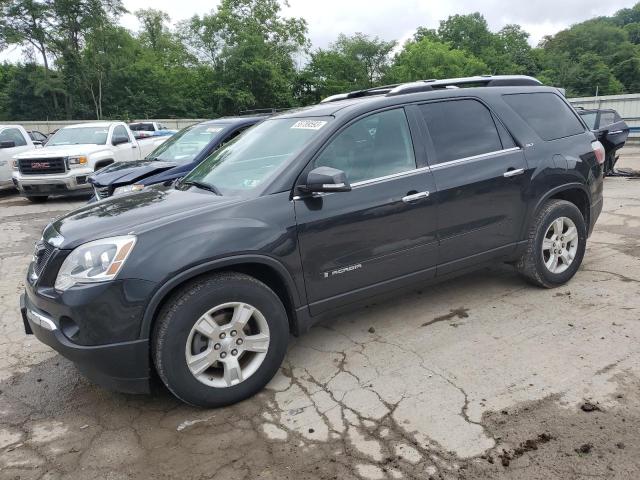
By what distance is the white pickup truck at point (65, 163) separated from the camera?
10805 mm

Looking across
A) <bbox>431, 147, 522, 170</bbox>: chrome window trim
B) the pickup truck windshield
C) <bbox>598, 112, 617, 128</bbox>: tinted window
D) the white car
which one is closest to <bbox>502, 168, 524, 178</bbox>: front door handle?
<bbox>431, 147, 522, 170</bbox>: chrome window trim

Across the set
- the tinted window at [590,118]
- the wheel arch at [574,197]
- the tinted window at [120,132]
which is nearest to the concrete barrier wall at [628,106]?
the tinted window at [590,118]

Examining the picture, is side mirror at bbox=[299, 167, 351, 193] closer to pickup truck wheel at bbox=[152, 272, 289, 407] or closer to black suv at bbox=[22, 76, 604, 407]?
black suv at bbox=[22, 76, 604, 407]

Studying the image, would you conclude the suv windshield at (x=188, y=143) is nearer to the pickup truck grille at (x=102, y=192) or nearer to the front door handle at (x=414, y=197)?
the pickup truck grille at (x=102, y=192)

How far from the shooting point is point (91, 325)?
2.76m

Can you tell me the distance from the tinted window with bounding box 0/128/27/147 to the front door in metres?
12.2

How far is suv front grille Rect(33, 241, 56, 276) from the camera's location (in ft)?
10.0

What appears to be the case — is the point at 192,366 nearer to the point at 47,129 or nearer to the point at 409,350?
the point at 409,350

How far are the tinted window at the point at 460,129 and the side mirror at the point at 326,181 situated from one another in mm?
1049

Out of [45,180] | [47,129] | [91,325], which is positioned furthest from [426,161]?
[47,129]

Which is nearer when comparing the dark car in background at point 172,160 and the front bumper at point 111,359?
A: the front bumper at point 111,359

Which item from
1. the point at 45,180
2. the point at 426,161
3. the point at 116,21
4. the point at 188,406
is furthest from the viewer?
the point at 116,21

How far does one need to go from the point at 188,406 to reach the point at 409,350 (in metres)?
1.59

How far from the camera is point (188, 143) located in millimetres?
7887
